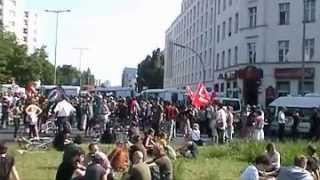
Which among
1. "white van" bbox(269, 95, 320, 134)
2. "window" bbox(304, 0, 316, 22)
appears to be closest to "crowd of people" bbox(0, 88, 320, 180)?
"white van" bbox(269, 95, 320, 134)

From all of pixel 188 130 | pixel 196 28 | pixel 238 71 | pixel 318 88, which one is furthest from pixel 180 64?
pixel 188 130

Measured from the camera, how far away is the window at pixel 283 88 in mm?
59375

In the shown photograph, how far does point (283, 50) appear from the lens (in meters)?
60.5

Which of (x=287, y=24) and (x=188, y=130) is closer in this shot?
(x=188, y=130)

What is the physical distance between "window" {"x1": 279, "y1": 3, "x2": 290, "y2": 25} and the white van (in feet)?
70.7

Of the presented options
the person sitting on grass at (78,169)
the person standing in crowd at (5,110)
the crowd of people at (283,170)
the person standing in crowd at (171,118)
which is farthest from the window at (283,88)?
the person sitting on grass at (78,169)

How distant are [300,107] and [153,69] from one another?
111 meters

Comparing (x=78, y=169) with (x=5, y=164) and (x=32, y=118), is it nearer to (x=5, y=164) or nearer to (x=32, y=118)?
(x=5, y=164)

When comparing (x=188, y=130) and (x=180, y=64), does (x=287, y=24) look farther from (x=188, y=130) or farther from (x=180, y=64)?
(x=180, y=64)

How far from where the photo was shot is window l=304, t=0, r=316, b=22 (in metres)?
59.3

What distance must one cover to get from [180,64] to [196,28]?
17.0 m

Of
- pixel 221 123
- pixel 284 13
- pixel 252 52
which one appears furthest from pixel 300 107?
pixel 252 52

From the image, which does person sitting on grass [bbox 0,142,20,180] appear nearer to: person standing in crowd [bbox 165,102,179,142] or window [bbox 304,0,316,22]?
person standing in crowd [bbox 165,102,179,142]

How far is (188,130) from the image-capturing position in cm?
2988
